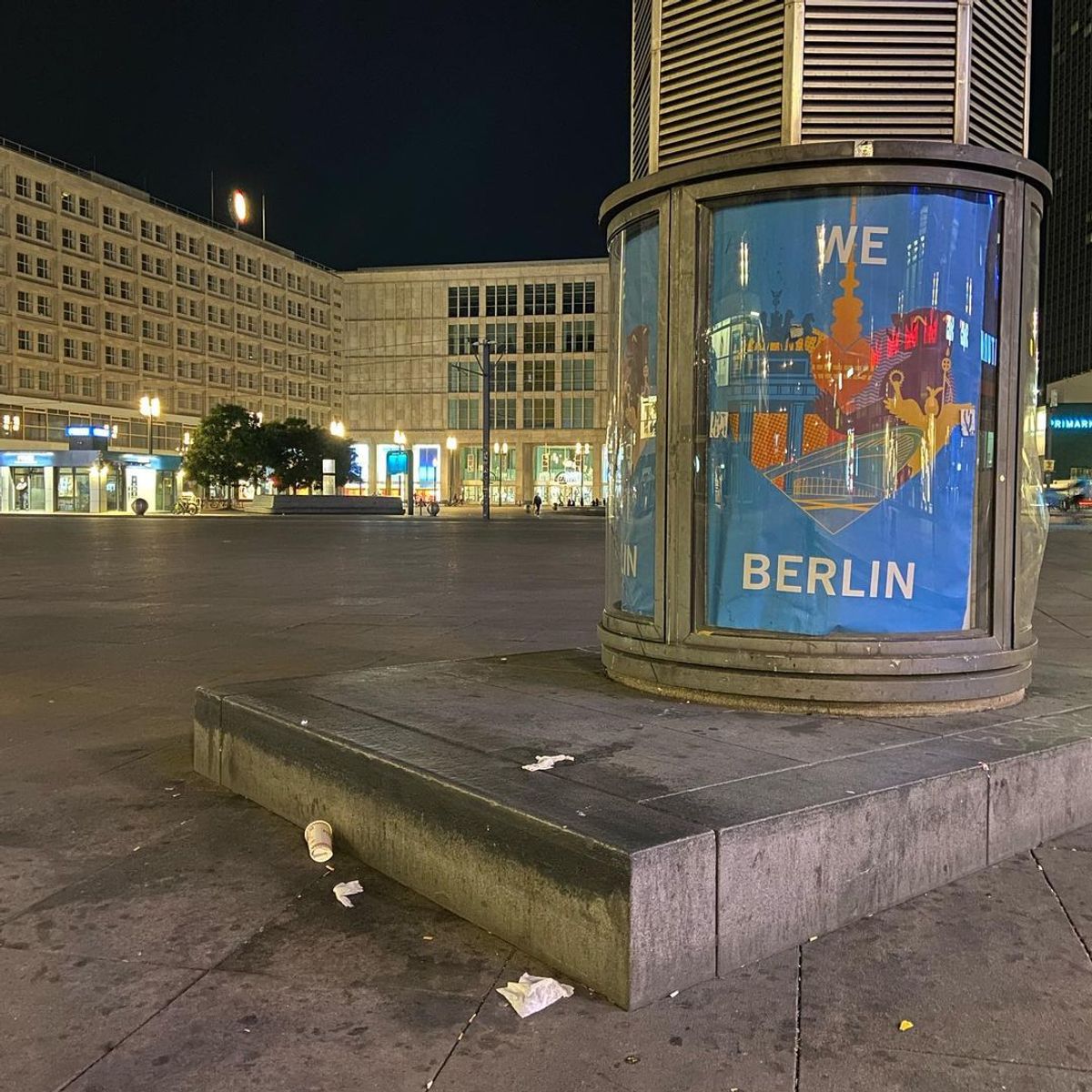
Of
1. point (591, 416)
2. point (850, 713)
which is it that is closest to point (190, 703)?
point (850, 713)

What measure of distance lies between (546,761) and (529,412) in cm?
9306

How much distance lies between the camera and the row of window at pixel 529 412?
95000mm

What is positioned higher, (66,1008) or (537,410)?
(537,410)

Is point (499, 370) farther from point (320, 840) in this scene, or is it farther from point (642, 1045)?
point (642, 1045)

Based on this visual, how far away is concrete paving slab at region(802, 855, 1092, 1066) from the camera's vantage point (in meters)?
2.57

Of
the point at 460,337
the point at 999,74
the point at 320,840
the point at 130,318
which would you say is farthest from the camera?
the point at 460,337

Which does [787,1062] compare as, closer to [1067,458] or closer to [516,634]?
[516,634]

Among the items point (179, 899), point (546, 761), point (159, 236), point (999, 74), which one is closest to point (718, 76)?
point (999, 74)

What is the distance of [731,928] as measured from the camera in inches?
116

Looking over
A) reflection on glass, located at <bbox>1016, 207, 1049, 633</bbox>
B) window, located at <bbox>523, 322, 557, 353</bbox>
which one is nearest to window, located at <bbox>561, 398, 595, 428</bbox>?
window, located at <bbox>523, 322, 557, 353</bbox>

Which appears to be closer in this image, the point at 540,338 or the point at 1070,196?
the point at 540,338

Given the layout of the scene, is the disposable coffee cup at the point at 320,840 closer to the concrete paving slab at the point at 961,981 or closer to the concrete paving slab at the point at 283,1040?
the concrete paving slab at the point at 283,1040

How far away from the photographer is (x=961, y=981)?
289 centimetres

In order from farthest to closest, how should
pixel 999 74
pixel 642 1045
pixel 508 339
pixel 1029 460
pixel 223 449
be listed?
pixel 508 339 < pixel 223 449 < pixel 1029 460 < pixel 999 74 < pixel 642 1045
